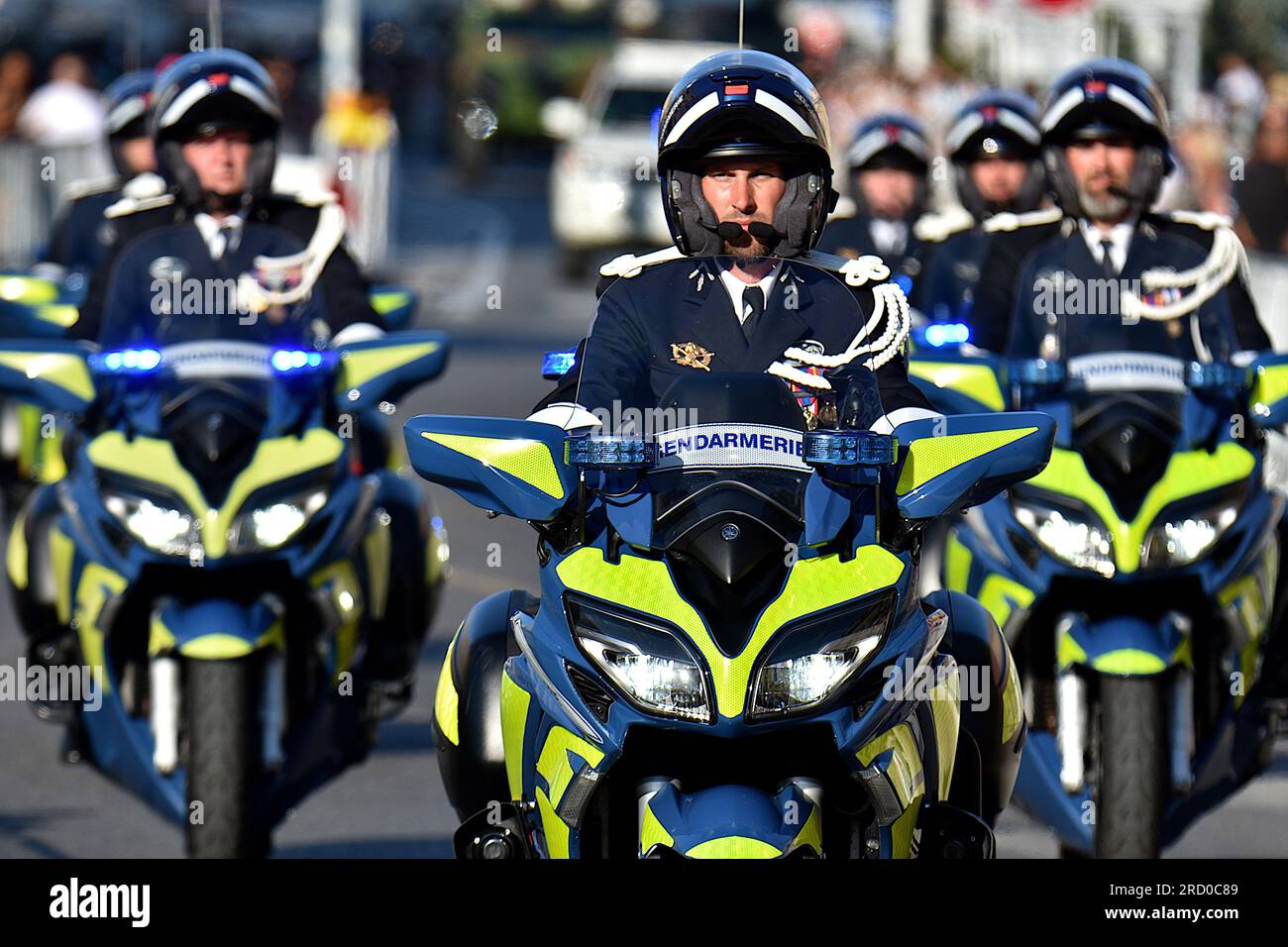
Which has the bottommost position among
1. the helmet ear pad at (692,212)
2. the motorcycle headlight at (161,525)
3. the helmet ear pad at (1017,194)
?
the motorcycle headlight at (161,525)

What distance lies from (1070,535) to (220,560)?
2099 mm

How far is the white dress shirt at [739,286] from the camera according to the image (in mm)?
5422

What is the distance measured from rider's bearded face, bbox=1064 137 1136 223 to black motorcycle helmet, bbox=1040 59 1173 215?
0.02 m

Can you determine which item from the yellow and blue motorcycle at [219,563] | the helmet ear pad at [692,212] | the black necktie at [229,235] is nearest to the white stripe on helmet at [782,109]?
the helmet ear pad at [692,212]

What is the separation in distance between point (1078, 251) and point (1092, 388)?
71cm

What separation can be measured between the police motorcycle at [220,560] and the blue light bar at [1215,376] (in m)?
1.93

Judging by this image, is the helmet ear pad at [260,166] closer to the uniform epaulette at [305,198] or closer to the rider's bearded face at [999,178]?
the uniform epaulette at [305,198]

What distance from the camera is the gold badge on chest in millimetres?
5359

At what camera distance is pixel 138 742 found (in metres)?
7.02

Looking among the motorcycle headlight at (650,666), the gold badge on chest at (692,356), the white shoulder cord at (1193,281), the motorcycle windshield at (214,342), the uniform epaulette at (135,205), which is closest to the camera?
the motorcycle headlight at (650,666)

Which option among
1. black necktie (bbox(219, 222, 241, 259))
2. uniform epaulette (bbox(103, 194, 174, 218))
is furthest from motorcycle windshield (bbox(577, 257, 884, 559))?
uniform epaulette (bbox(103, 194, 174, 218))
